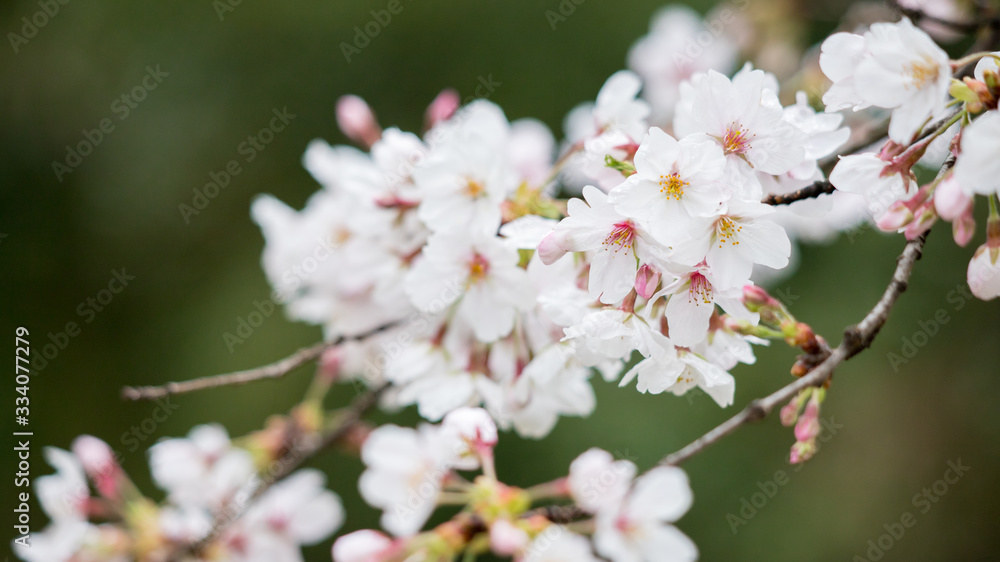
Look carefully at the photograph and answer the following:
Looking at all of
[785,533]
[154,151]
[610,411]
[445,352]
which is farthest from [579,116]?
[154,151]

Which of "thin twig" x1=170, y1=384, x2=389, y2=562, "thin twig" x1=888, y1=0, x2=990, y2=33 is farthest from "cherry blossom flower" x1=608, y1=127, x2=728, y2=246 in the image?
"thin twig" x1=170, y1=384, x2=389, y2=562

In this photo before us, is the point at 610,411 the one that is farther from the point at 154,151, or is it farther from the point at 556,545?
the point at 154,151

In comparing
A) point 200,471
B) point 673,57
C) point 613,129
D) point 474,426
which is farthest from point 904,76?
A: point 673,57

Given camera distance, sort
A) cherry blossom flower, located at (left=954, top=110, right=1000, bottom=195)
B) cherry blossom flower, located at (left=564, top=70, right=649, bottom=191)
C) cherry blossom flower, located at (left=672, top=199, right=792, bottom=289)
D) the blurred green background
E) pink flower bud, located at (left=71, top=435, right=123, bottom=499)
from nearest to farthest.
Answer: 1. cherry blossom flower, located at (left=954, top=110, right=1000, bottom=195)
2. cherry blossom flower, located at (left=672, top=199, right=792, bottom=289)
3. cherry blossom flower, located at (left=564, top=70, right=649, bottom=191)
4. pink flower bud, located at (left=71, top=435, right=123, bottom=499)
5. the blurred green background

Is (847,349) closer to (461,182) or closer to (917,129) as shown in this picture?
(917,129)

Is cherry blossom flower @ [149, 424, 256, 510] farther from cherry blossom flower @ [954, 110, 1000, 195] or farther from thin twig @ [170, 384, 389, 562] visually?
cherry blossom flower @ [954, 110, 1000, 195]
